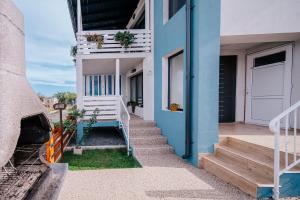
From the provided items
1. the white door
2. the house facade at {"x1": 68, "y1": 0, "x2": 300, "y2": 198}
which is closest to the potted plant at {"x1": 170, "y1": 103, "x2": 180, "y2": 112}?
the house facade at {"x1": 68, "y1": 0, "x2": 300, "y2": 198}

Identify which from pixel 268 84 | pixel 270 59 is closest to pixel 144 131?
pixel 268 84

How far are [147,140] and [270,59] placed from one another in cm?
487

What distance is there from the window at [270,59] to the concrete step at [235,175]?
390 cm

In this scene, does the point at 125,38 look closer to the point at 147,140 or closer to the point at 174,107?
the point at 174,107

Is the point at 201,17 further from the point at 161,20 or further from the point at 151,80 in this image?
the point at 151,80

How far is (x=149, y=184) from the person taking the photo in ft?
12.6

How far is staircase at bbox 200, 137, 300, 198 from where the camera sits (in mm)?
3193

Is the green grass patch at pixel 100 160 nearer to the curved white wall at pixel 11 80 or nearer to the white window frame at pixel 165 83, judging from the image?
the white window frame at pixel 165 83

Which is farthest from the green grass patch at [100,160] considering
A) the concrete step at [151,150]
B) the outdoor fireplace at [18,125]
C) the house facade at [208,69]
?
the outdoor fireplace at [18,125]

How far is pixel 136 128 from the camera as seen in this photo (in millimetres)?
6918

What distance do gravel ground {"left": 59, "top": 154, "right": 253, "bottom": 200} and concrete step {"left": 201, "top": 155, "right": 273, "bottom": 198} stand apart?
0.37ft

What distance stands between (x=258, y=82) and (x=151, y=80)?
3849 mm

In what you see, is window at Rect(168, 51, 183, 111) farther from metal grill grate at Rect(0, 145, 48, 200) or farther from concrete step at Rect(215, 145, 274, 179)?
metal grill grate at Rect(0, 145, 48, 200)

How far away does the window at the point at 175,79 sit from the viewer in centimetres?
619
